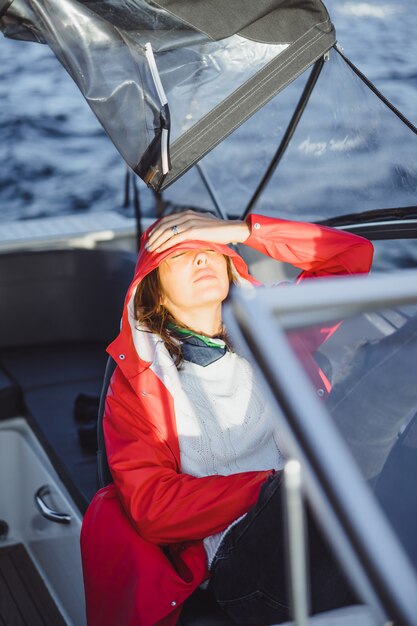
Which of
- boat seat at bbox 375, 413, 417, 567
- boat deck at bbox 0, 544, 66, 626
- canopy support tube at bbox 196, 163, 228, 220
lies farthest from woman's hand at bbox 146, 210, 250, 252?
boat deck at bbox 0, 544, 66, 626

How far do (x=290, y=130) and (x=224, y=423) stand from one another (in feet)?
3.54

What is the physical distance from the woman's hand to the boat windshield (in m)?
0.63

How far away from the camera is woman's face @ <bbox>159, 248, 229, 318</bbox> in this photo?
1.86m

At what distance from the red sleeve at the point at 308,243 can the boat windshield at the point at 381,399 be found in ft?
2.31

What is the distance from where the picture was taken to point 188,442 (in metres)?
1.78

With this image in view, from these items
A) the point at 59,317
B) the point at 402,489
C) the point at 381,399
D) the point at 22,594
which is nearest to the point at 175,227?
the point at 381,399

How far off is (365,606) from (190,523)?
2.39ft

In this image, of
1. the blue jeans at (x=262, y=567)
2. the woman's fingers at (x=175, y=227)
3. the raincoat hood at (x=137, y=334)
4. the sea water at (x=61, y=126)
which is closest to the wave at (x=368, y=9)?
the sea water at (x=61, y=126)

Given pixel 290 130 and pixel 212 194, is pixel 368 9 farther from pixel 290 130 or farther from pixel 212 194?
pixel 290 130

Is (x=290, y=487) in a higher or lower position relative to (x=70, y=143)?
higher

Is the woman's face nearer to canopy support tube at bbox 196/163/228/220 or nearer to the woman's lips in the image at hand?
the woman's lips

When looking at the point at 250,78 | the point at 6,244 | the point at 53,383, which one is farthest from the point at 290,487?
the point at 6,244

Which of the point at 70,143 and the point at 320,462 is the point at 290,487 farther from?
the point at 70,143

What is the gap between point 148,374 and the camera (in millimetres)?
1777
